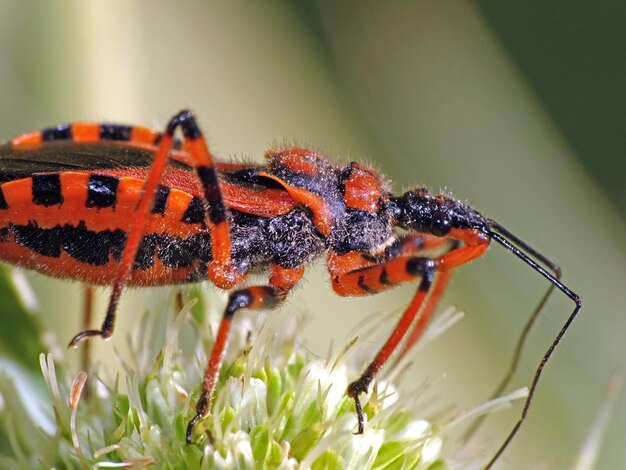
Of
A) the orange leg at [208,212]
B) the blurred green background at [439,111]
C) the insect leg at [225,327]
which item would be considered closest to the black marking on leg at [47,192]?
the orange leg at [208,212]

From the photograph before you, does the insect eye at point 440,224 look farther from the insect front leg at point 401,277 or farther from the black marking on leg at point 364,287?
the black marking on leg at point 364,287

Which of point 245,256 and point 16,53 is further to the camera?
point 16,53

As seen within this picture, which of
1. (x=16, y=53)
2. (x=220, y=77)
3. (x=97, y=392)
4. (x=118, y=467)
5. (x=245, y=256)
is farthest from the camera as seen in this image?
(x=220, y=77)

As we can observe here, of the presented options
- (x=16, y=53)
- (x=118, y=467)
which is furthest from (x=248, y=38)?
(x=118, y=467)

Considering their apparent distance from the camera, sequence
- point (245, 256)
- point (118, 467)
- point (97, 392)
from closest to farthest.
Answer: point (118, 467) < point (245, 256) < point (97, 392)

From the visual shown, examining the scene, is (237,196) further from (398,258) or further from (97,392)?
(97,392)

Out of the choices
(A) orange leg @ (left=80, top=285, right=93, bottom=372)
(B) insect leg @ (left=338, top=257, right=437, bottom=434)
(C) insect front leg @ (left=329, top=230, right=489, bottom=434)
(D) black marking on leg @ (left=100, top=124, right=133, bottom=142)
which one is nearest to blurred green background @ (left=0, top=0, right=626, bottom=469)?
(A) orange leg @ (left=80, top=285, right=93, bottom=372)
